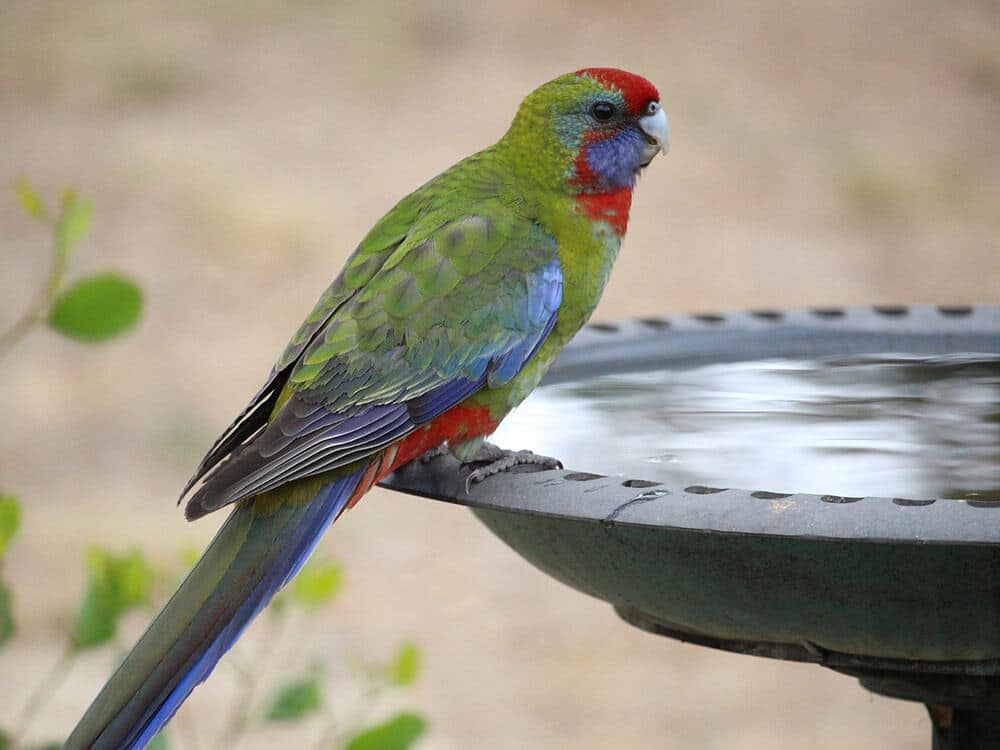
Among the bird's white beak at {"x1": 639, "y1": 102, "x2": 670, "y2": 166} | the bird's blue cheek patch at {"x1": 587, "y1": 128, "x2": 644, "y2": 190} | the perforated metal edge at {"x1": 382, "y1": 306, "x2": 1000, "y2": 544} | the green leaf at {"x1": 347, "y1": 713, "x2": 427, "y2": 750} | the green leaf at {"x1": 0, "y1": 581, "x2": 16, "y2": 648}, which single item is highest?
the bird's white beak at {"x1": 639, "y1": 102, "x2": 670, "y2": 166}

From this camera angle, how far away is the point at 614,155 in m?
2.47

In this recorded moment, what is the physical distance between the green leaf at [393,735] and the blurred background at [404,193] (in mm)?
2866

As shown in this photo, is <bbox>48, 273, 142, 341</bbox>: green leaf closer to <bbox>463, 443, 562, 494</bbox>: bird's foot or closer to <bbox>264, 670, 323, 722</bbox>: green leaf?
<bbox>463, 443, 562, 494</bbox>: bird's foot

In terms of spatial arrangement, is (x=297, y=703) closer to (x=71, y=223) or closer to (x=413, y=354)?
(x=413, y=354)

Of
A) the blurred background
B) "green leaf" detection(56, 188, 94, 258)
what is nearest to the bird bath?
"green leaf" detection(56, 188, 94, 258)

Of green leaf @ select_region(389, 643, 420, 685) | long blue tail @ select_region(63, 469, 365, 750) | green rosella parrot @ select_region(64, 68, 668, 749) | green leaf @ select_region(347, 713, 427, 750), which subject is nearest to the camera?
long blue tail @ select_region(63, 469, 365, 750)

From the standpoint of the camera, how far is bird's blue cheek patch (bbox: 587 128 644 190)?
2.46 m

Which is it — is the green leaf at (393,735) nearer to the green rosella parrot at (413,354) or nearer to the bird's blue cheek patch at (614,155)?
the green rosella parrot at (413,354)

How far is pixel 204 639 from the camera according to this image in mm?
1882

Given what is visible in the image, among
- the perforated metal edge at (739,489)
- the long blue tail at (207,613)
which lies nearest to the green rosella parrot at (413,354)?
the long blue tail at (207,613)

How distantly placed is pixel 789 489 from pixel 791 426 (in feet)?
1.26

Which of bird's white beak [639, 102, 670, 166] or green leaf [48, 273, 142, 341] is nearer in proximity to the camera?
green leaf [48, 273, 142, 341]

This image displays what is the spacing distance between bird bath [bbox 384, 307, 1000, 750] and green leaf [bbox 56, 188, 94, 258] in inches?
24.4

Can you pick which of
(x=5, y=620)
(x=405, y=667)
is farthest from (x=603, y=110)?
(x=5, y=620)
